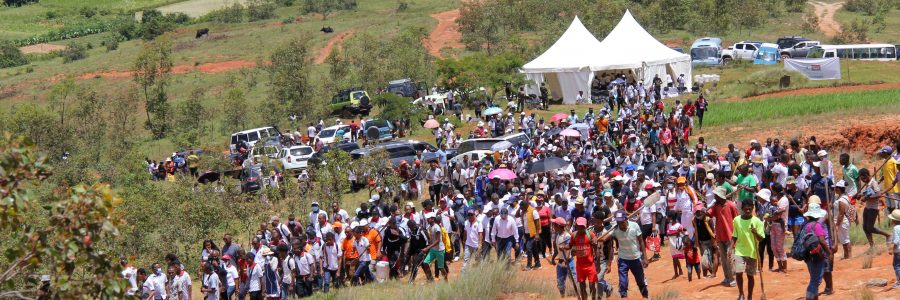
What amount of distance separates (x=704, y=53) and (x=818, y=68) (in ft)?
33.9

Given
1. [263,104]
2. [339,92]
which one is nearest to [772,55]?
[339,92]

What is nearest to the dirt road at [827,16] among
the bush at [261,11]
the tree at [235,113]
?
the tree at [235,113]

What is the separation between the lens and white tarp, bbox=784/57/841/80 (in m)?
43.5

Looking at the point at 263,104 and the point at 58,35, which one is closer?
the point at 263,104

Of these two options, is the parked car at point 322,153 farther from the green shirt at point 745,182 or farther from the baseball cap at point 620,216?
the baseball cap at point 620,216

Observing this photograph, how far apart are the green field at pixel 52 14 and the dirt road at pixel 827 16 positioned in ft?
201

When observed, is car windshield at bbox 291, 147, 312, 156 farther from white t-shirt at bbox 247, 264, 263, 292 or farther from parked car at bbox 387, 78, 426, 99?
white t-shirt at bbox 247, 264, 263, 292

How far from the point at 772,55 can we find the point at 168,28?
172 feet

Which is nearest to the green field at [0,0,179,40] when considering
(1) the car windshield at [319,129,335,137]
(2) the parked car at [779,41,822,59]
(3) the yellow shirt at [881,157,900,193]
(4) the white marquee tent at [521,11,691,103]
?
(1) the car windshield at [319,129,335,137]

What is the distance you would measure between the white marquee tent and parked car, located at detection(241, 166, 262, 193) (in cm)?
1453

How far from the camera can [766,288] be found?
14.5 m

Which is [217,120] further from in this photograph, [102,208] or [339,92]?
[102,208]

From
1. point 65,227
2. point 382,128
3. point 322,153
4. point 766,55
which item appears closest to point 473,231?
point 65,227

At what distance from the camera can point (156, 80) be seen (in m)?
56.5
